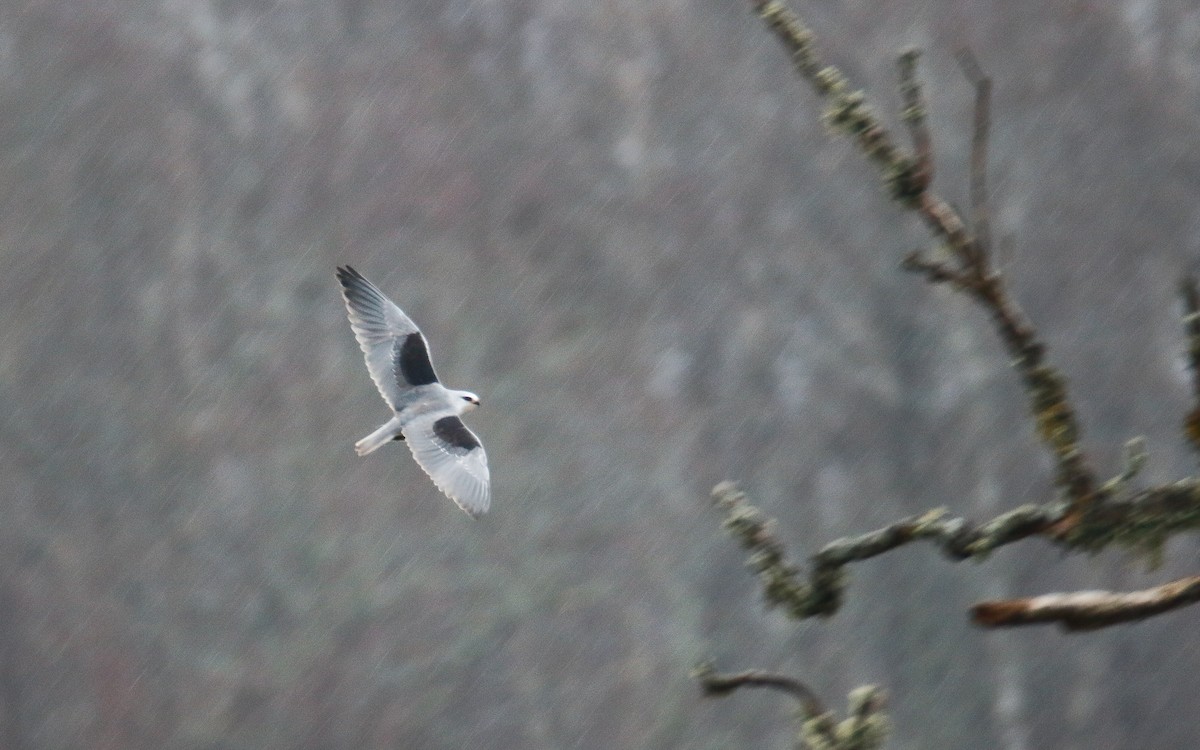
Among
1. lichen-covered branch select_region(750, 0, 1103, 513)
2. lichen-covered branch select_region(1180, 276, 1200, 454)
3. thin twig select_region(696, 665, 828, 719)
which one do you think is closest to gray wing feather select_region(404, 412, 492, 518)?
thin twig select_region(696, 665, 828, 719)

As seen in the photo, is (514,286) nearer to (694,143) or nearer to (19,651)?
(694,143)

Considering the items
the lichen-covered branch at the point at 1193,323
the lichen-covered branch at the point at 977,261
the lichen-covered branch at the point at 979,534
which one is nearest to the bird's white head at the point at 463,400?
the lichen-covered branch at the point at 979,534

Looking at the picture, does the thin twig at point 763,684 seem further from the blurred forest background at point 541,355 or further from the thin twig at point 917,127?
the blurred forest background at point 541,355

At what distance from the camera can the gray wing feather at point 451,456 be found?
14.6ft

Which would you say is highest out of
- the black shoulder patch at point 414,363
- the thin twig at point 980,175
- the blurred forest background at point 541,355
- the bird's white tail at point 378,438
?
the blurred forest background at point 541,355

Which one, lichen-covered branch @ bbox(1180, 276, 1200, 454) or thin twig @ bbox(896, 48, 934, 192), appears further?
thin twig @ bbox(896, 48, 934, 192)

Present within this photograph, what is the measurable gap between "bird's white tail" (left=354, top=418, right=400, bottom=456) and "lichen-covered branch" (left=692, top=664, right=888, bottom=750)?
58.3 inches

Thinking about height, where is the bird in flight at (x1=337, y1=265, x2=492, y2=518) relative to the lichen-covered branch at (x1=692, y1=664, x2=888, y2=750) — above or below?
above

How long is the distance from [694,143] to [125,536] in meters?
4.65

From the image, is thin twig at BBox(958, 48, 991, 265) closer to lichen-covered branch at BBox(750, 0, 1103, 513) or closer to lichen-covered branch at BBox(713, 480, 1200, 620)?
lichen-covered branch at BBox(750, 0, 1103, 513)

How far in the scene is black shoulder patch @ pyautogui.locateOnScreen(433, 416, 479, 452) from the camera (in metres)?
4.63

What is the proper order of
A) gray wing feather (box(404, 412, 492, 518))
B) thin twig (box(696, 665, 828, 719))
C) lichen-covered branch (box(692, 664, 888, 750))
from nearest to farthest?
lichen-covered branch (box(692, 664, 888, 750)) → thin twig (box(696, 665, 828, 719)) → gray wing feather (box(404, 412, 492, 518))

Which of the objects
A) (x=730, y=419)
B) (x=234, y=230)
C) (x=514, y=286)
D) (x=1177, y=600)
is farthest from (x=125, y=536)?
(x=1177, y=600)

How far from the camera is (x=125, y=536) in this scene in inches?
448
